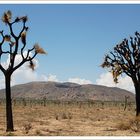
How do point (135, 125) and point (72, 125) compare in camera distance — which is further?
point (72, 125)

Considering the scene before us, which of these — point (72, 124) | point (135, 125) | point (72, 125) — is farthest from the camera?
point (72, 124)

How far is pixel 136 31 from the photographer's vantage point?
90.3ft

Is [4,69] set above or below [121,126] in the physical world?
above

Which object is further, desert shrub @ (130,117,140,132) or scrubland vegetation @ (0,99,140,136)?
desert shrub @ (130,117,140,132)

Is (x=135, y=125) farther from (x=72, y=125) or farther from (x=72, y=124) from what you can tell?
(x=72, y=124)

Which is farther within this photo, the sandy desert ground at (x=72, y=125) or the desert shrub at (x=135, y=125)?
the desert shrub at (x=135, y=125)

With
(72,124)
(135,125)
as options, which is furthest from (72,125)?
(135,125)

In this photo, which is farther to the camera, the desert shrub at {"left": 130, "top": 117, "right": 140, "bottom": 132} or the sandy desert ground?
the desert shrub at {"left": 130, "top": 117, "right": 140, "bottom": 132}

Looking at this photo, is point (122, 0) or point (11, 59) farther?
point (11, 59)

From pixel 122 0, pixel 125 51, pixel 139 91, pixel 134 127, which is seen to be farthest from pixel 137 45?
pixel 122 0

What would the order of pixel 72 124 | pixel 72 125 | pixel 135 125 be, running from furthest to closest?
pixel 72 124, pixel 72 125, pixel 135 125

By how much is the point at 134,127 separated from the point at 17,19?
8.20 meters

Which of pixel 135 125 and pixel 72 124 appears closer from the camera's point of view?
pixel 135 125

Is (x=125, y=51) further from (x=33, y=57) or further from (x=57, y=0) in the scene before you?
(x=57, y=0)
